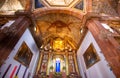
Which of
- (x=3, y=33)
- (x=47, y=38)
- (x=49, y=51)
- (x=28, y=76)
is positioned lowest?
(x=28, y=76)

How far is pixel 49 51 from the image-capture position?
1338cm

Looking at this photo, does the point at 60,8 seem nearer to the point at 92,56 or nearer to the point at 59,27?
the point at 59,27

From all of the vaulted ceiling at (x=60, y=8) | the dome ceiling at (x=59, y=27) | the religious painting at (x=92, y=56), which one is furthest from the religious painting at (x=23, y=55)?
the religious painting at (x=92, y=56)

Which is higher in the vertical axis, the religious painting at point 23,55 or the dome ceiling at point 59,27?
the dome ceiling at point 59,27

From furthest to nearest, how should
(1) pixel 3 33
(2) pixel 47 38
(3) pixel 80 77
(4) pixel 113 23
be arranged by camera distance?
1. (2) pixel 47 38
2. (3) pixel 80 77
3. (4) pixel 113 23
4. (1) pixel 3 33

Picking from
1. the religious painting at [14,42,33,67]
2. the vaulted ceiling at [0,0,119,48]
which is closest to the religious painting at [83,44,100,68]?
the vaulted ceiling at [0,0,119,48]

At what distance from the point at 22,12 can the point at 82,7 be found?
494 centimetres

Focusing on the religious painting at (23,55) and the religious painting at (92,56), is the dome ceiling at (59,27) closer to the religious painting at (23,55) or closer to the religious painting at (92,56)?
the religious painting at (92,56)

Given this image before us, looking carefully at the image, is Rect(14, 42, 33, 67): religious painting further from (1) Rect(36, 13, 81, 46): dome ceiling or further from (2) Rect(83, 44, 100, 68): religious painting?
(2) Rect(83, 44, 100, 68): religious painting

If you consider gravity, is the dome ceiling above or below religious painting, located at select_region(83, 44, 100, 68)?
above

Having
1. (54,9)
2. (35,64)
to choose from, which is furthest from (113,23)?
(35,64)

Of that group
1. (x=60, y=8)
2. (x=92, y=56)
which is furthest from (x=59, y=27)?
(x=92, y=56)

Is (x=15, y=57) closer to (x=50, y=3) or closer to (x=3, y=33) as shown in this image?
(x=3, y=33)

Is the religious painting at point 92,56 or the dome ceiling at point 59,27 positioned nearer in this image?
the religious painting at point 92,56
